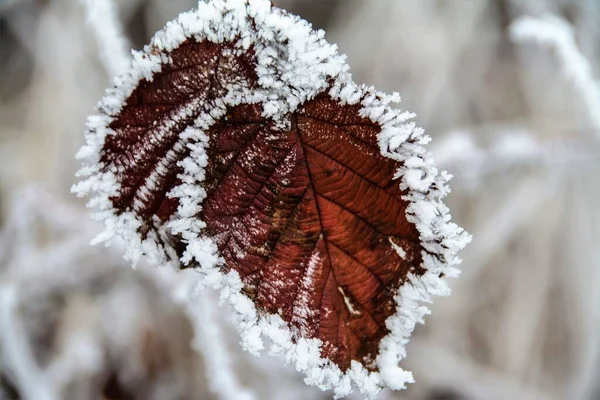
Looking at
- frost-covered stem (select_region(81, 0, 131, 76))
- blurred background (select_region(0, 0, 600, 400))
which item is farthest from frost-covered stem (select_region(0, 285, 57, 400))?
frost-covered stem (select_region(81, 0, 131, 76))

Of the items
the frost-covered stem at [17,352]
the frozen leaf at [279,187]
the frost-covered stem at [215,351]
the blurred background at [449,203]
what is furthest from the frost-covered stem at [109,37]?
the blurred background at [449,203]

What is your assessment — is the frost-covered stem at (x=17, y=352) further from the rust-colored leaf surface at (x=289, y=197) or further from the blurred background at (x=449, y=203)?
the rust-colored leaf surface at (x=289, y=197)

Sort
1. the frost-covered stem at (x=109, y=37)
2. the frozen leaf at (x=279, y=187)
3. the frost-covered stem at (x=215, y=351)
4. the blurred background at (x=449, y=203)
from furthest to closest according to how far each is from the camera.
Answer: the blurred background at (x=449, y=203), the frost-covered stem at (x=215, y=351), the frost-covered stem at (x=109, y=37), the frozen leaf at (x=279, y=187)

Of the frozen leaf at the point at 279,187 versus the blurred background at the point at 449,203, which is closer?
the frozen leaf at the point at 279,187

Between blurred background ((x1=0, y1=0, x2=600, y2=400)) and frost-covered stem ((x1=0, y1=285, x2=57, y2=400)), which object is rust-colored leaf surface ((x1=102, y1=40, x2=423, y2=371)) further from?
blurred background ((x1=0, y1=0, x2=600, y2=400))

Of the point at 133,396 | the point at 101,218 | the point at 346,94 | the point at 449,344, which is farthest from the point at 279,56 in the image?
the point at 449,344

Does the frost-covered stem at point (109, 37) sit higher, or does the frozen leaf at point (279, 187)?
the frost-covered stem at point (109, 37)

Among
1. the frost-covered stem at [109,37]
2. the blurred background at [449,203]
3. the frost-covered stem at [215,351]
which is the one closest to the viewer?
the frost-covered stem at [109,37]

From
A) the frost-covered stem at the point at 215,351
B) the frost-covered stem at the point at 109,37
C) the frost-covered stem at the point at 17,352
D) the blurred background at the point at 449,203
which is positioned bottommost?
the frost-covered stem at the point at 17,352
